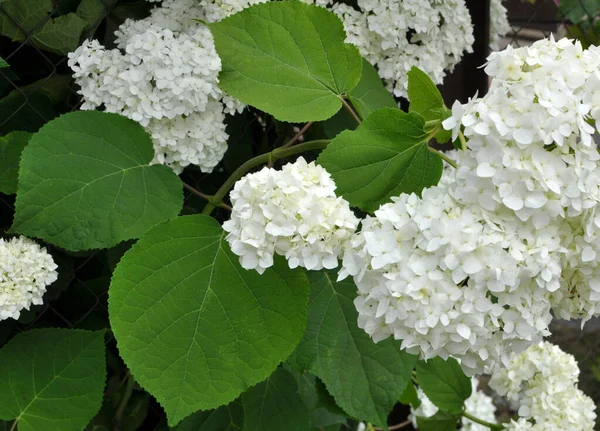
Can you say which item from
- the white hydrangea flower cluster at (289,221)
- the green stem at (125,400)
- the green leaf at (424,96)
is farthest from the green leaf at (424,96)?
the green stem at (125,400)

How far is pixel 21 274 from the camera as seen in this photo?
0.94 meters

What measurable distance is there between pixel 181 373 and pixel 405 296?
0.30m

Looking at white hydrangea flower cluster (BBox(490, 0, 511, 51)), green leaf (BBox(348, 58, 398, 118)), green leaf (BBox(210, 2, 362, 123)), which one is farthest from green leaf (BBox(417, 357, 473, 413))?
white hydrangea flower cluster (BBox(490, 0, 511, 51))

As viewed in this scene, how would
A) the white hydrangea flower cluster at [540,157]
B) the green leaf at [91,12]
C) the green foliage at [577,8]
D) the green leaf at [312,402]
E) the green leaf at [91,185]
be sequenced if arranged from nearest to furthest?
the white hydrangea flower cluster at [540,157], the green leaf at [91,185], the green leaf at [91,12], the green leaf at [312,402], the green foliage at [577,8]

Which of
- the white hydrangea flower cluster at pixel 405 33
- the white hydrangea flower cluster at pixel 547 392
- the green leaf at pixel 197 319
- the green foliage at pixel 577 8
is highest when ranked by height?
the white hydrangea flower cluster at pixel 405 33

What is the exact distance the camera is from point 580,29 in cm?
258

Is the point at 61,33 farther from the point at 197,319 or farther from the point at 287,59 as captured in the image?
the point at 197,319

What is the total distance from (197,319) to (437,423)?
70cm

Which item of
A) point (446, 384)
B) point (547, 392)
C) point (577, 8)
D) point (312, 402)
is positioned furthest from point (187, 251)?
point (577, 8)

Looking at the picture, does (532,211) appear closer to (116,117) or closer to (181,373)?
(181,373)

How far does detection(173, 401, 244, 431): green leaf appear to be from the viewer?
1074mm

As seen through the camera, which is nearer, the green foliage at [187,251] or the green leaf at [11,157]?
the green foliage at [187,251]

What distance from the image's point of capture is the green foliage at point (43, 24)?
107 centimetres

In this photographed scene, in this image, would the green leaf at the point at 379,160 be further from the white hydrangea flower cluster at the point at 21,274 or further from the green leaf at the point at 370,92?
the white hydrangea flower cluster at the point at 21,274
